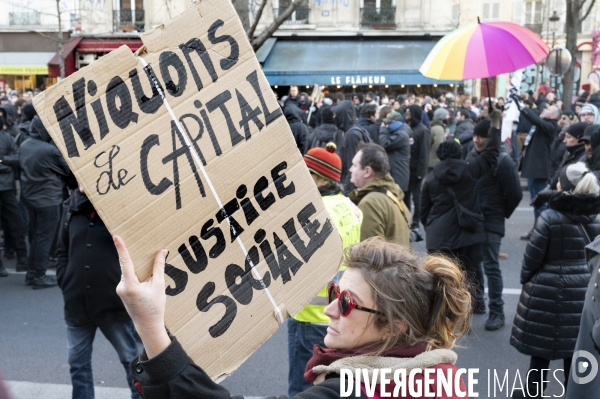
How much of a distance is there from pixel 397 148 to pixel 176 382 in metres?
7.97

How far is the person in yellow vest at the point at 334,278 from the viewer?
3.75 metres

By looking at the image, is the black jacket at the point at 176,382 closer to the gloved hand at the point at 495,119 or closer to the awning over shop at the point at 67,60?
the gloved hand at the point at 495,119

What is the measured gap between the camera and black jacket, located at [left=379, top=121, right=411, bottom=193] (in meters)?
9.37

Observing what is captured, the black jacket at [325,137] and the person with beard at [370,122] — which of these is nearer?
the black jacket at [325,137]

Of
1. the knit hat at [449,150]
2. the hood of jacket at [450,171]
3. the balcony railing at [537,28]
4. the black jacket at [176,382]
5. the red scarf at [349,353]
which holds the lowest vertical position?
the balcony railing at [537,28]

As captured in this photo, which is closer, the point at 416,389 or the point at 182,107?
the point at 416,389

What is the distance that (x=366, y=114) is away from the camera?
1072 centimetres

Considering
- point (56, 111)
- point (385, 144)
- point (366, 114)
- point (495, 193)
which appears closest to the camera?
point (56, 111)

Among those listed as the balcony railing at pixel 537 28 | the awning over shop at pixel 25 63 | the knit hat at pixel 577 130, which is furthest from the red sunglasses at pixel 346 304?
the awning over shop at pixel 25 63

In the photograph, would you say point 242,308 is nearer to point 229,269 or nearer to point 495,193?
point 229,269

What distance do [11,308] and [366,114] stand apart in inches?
239

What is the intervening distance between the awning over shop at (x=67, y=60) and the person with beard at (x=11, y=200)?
19453 mm

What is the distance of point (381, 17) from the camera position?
89.7 feet

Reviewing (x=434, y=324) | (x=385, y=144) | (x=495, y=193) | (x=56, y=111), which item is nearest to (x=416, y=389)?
(x=434, y=324)
